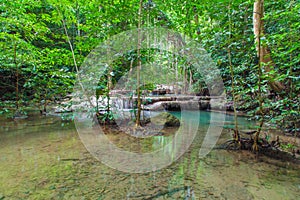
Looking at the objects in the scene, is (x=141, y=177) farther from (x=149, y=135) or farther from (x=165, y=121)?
(x=165, y=121)

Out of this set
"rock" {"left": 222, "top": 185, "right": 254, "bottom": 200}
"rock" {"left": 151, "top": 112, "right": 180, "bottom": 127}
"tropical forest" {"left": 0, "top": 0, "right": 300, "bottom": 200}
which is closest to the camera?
"rock" {"left": 222, "top": 185, "right": 254, "bottom": 200}

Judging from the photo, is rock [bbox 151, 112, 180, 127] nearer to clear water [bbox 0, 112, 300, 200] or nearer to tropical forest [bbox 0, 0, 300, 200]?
tropical forest [bbox 0, 0, 300, 200]

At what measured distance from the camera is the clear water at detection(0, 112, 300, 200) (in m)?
1.64

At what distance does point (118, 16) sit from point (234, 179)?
3.79 meters

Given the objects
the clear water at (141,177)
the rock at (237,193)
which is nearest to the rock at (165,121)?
the clear water at (141,177)

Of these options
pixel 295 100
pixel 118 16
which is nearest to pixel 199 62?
pixel 118 16

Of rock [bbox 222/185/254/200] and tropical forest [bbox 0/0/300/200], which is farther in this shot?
tropical forest [bbox 0/0/300/200]

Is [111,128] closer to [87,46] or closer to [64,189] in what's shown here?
[87,46]

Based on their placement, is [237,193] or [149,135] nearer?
[237,193]

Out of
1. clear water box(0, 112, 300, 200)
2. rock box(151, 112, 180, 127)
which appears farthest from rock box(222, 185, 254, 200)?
rock box(151, 112, 180, 127)

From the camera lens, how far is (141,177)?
1991 mm

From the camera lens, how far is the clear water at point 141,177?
1640mm

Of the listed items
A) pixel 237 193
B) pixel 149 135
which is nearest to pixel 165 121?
pixel 149 135

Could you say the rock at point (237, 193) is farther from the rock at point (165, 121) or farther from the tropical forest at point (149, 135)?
the rock at point (165, 121)
